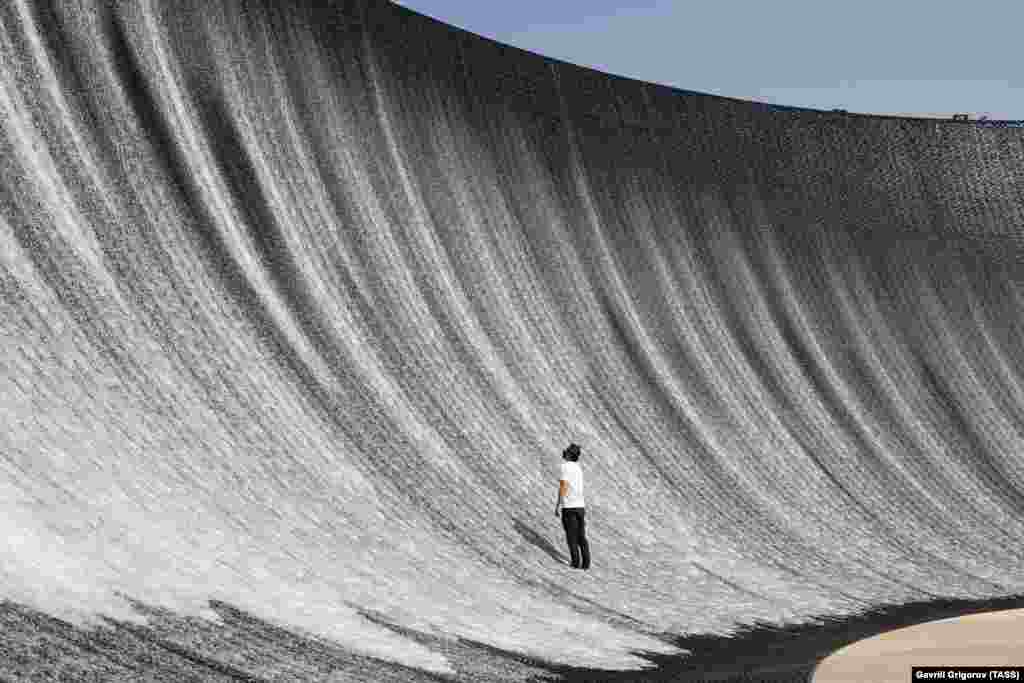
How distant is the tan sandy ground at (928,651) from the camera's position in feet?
20.4

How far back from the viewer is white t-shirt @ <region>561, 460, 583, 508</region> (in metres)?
9.72

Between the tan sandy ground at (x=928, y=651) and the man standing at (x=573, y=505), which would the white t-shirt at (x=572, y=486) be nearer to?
the man standing at (x=573, y=505)

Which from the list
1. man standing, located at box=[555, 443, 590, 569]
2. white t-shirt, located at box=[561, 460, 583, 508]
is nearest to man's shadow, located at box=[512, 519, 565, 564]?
man standing, located at box=[555, 443, 590, 569]

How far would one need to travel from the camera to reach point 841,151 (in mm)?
20641

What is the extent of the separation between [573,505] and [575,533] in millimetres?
291

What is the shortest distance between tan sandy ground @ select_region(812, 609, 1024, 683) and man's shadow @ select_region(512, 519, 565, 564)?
8.59ft

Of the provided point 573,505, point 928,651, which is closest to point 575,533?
point 573,505

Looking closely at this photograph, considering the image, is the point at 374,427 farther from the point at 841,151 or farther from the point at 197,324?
the point at 841,151

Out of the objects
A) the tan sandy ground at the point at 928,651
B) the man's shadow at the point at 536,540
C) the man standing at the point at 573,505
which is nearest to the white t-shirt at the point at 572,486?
the man standing at the point at 573,505

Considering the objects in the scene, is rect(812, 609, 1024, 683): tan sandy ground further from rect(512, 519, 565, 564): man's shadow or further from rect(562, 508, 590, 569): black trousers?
rect(512, 519, 565, 564): man's shadow

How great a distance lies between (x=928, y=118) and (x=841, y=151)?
1659mm

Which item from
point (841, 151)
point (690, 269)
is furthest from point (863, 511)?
point (841, 151)

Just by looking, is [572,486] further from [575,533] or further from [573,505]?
[575,533]

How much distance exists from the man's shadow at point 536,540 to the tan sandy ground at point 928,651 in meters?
2.62
